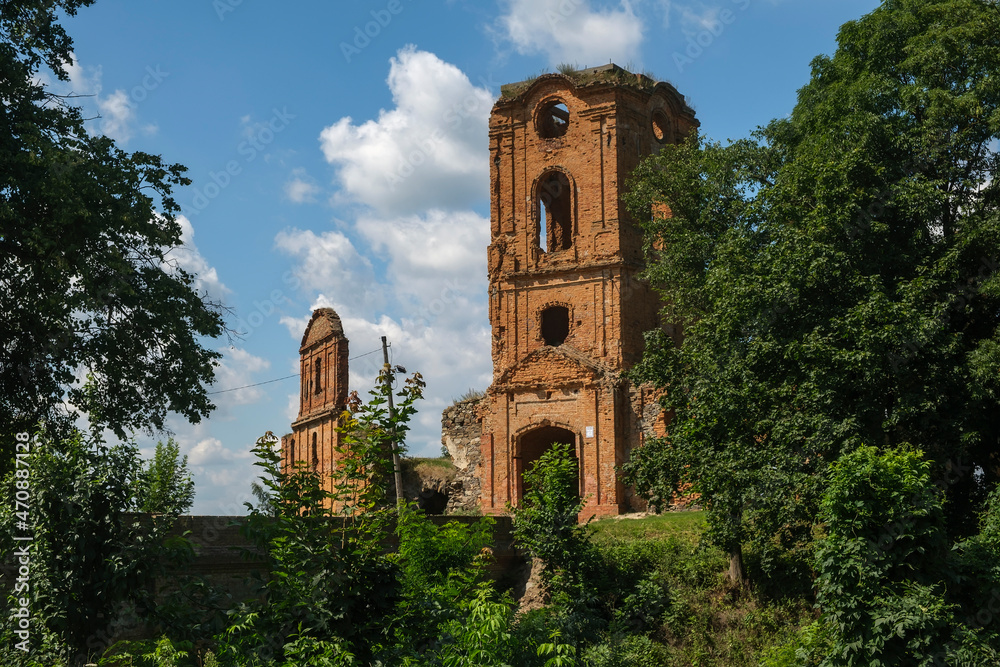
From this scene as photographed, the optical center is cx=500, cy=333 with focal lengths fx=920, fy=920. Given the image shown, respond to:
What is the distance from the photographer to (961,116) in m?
15.6

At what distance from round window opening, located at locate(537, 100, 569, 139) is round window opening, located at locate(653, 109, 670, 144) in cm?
263

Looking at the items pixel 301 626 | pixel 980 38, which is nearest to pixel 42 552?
pixel 301 626

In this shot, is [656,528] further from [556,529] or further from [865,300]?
[865,300]

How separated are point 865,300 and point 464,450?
49.6 feet

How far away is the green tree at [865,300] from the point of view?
48.2 ft

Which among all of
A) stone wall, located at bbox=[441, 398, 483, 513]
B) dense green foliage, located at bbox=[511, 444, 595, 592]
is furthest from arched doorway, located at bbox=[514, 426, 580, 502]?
dense green foliage, located at bbox=[511, 444, 595, 592]

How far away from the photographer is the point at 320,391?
33.2 m

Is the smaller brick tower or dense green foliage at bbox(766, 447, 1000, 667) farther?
the smaller brick tower

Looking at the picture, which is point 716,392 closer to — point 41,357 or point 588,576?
point 588,576

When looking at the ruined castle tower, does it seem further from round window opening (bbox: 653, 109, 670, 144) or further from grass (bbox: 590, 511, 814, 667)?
grass (bbox: 590, 511, 814, 667)

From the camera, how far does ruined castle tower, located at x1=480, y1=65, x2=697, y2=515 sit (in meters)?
24.3

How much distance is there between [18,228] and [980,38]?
15.7 metres

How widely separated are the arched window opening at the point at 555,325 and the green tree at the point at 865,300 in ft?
31.8

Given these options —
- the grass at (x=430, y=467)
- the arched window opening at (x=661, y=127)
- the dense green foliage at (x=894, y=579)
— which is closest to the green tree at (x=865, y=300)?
the dense green foliage at (x=894, y=579)
